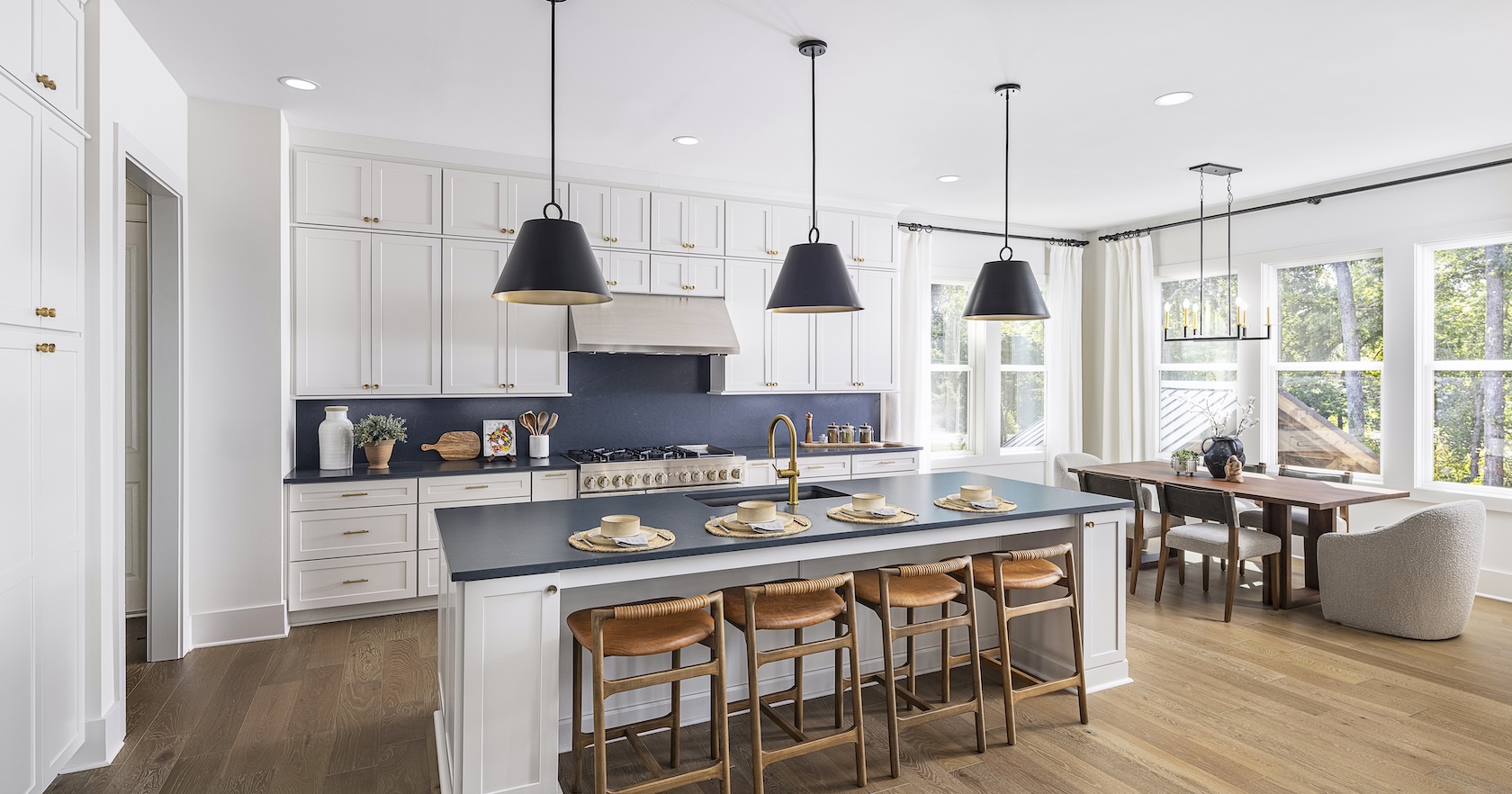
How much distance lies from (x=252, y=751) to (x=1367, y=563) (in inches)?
210

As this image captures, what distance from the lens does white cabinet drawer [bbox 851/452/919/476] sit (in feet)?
19.2

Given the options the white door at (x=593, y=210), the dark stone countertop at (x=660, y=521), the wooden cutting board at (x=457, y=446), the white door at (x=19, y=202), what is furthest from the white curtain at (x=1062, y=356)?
the white door at (x=19, y=202)

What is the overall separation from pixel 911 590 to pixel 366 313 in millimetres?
3519

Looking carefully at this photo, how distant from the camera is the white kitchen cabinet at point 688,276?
543 centimetres

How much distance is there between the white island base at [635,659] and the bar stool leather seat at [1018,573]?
0.14 m

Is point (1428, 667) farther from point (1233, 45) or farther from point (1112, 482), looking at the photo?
point (1233, 45)

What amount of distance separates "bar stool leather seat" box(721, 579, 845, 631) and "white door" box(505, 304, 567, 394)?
2682 mm

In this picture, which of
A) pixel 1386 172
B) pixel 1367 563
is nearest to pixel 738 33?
pixel 1367 563

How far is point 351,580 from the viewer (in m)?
4.46

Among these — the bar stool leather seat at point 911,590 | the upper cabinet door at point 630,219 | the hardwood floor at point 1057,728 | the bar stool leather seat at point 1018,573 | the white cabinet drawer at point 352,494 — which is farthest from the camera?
the upper cabinet door at point 630,219

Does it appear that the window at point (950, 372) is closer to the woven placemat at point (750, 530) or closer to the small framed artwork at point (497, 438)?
the small framed artwork at point (497, 438)

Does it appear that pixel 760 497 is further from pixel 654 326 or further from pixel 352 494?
pixel 352 494

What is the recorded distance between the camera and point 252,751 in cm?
298

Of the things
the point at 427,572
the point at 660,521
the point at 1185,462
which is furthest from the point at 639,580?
the point at 1185,462
